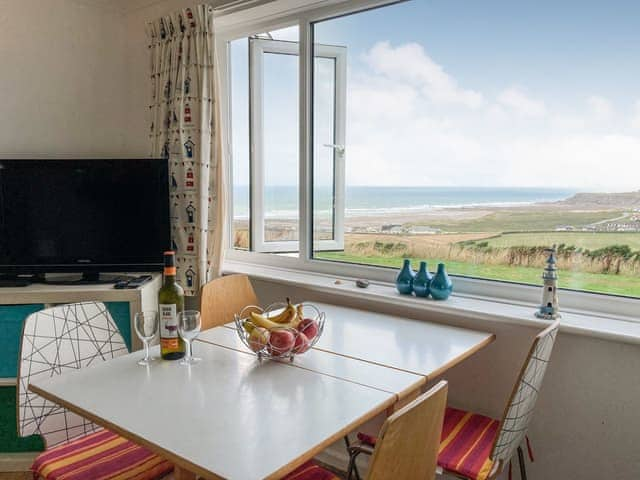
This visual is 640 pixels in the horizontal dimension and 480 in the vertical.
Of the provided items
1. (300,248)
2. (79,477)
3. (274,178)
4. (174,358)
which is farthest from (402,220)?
(79,477)

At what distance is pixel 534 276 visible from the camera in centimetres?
214

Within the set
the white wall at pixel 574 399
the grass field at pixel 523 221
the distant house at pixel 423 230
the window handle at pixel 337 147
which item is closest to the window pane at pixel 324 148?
the window handle at pixel 337 147

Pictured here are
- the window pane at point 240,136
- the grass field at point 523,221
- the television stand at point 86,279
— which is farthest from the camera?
the window pane at point 240,136

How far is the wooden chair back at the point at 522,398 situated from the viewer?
1.47 metres

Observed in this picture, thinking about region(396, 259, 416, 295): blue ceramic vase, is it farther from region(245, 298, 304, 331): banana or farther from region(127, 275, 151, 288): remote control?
region(127, 275, 151, 288): remote control

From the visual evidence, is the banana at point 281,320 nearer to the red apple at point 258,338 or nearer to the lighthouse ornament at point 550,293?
the red apple at point 258,338

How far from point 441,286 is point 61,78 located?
2.45 metres

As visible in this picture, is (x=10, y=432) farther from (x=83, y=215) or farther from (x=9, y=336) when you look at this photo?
(x=83, y=215)

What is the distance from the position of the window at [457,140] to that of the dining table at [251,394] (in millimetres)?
598

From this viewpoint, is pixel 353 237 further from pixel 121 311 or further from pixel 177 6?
pixel 177 6

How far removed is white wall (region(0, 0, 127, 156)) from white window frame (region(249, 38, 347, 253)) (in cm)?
86

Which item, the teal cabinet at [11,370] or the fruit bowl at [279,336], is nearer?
the fruit bowl at [279,336]

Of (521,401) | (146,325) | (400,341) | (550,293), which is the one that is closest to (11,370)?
(146,325)

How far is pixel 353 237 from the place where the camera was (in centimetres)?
273
